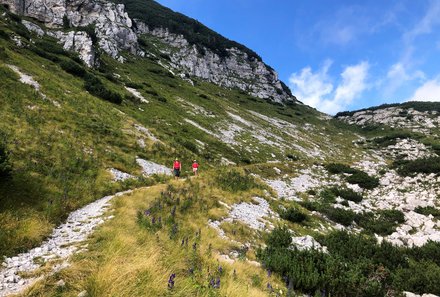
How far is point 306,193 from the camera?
24.1 meters

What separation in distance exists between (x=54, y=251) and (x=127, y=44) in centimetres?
8957

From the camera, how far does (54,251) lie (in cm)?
785

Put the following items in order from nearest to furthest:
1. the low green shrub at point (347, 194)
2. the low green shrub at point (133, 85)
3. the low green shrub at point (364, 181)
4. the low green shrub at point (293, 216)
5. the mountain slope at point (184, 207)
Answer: the mountain slope at point (184, 207), the low green shrub at point (293, 216), the low green shrub at point (347, 194), the low green shrub at point (364, 181), the low green shrub at point (133, 85)

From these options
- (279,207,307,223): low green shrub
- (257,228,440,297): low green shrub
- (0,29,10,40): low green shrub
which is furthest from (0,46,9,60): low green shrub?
(257,228,440,297): low green shrub

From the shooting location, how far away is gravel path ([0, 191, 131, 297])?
236 inches

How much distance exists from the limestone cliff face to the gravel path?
50537 millimetres

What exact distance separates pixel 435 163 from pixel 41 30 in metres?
69.9

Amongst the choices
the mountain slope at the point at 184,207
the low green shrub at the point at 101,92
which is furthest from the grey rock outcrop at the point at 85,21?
the low green shrub at the point at 101,92

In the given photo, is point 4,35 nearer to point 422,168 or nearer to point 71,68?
point 71,68

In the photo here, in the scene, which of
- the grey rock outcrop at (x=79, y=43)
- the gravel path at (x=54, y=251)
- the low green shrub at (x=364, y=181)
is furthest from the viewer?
the grey rock outcrop at (x=79, y=43)

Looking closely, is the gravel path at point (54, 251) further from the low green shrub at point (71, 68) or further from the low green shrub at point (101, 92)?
the low green shrub at point (71, 68)

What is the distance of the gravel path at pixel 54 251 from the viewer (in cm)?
600

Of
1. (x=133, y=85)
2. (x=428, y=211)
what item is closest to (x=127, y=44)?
(x=133, y=85)

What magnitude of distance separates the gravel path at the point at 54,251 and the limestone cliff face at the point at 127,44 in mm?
50537
